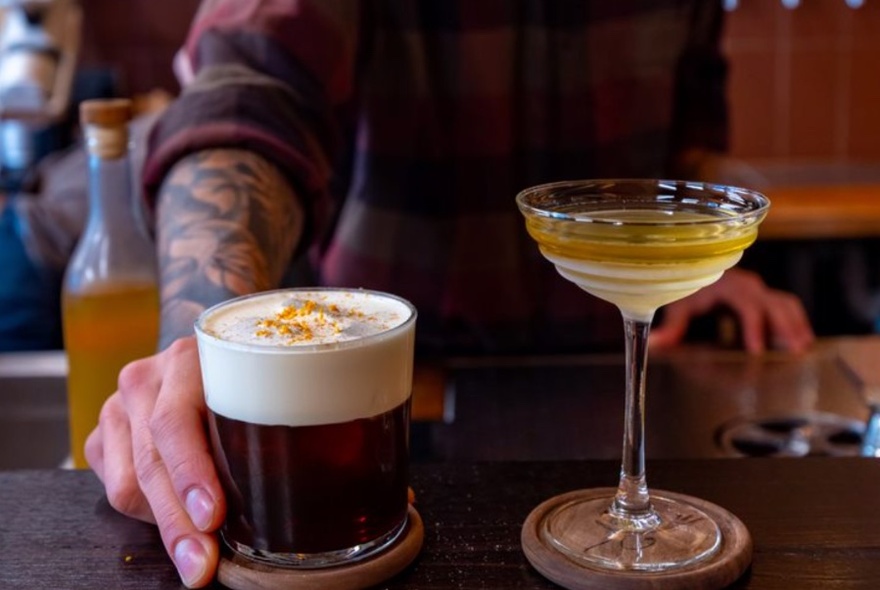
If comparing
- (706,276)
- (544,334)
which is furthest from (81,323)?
(544,334)

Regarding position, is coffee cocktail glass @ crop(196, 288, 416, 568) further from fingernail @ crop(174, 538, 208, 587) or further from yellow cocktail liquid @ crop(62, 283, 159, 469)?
yellow cocktail liquid @ crop(62, 283, 159, 469)

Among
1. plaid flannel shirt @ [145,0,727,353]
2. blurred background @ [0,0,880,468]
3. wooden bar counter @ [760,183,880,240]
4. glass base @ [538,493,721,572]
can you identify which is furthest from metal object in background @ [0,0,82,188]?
glass base @ [538,493,721,572]

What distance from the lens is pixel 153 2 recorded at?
3.52 metres

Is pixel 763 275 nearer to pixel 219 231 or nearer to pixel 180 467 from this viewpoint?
pixel 219 231

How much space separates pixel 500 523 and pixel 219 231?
45 cm

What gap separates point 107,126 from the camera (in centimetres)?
102

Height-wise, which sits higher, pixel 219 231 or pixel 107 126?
pixel 107 126

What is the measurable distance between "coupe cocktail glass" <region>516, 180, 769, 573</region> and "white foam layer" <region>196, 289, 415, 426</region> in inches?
4.7

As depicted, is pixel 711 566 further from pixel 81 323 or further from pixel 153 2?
pixel 153 2

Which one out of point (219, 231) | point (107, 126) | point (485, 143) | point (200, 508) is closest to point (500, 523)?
point (200, 508)

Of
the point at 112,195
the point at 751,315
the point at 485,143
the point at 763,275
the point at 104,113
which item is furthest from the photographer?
the point at 763,275

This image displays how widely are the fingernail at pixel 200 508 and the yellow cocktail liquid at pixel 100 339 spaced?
430 mm

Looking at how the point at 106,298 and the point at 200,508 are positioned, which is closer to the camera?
the point at 200,508

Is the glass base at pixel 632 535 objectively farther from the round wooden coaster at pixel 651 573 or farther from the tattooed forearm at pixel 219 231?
the tattooed forearm at pixel 219 231
